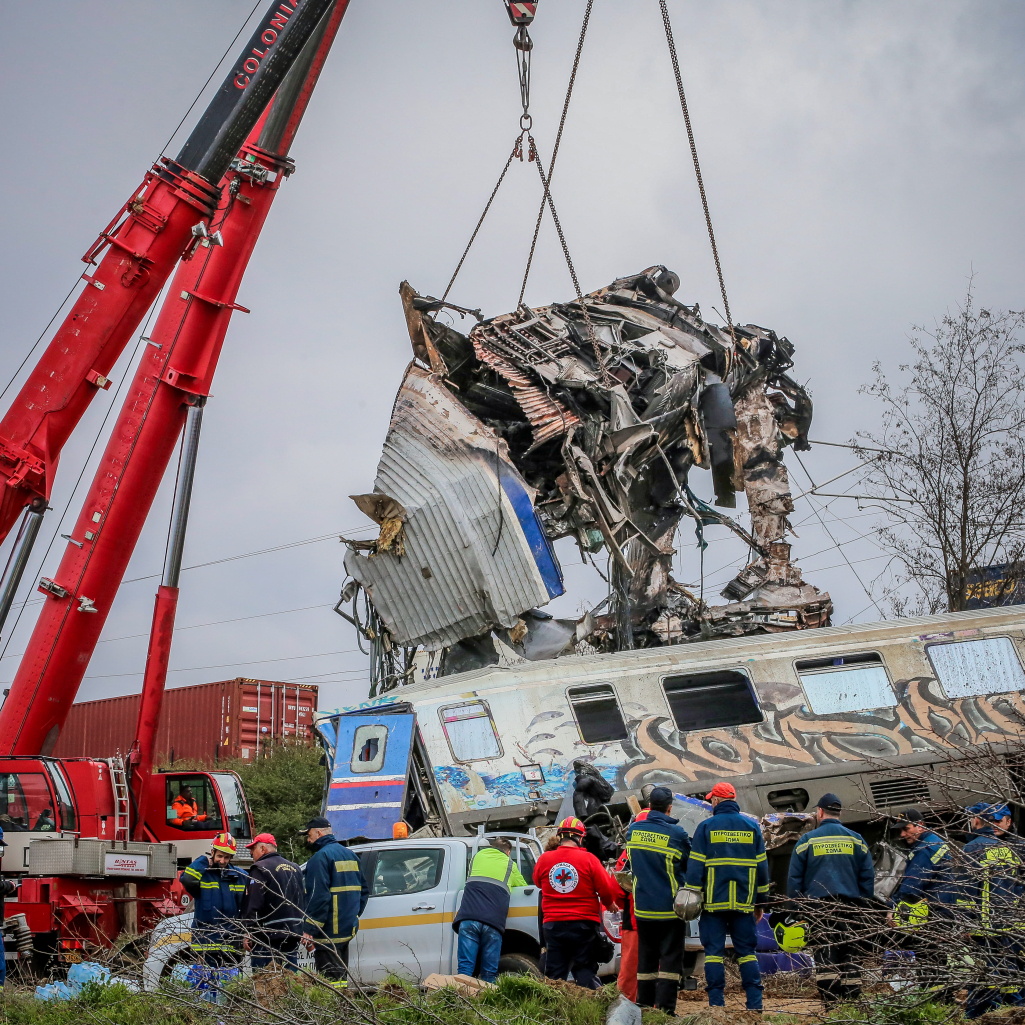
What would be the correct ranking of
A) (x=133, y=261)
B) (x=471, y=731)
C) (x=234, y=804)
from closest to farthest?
(x=133, y=261) < (x=471, y=731) < (x=234, y=804)

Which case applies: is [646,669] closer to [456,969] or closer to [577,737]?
[577,737]

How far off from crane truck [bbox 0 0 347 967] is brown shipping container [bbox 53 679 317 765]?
55.1 ft

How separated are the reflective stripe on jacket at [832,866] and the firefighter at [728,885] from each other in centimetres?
43

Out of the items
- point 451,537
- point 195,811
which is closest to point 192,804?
point 195,811

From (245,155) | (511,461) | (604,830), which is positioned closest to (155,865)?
(604,830)

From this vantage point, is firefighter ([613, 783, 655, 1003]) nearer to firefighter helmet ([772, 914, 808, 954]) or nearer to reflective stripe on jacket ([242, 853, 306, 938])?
firefighter helmet ([772, 914, 808, 954])

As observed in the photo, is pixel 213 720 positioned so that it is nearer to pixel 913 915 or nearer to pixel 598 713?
pixel 598 713

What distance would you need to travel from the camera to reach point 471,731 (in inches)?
502

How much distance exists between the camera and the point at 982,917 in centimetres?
535

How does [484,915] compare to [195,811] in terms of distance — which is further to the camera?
[195,811]

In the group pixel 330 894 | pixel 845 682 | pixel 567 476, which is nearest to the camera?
pixel 330 894

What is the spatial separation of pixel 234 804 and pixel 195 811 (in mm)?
674

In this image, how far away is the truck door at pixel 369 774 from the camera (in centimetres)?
1234

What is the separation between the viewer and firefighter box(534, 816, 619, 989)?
7590 millimetres
